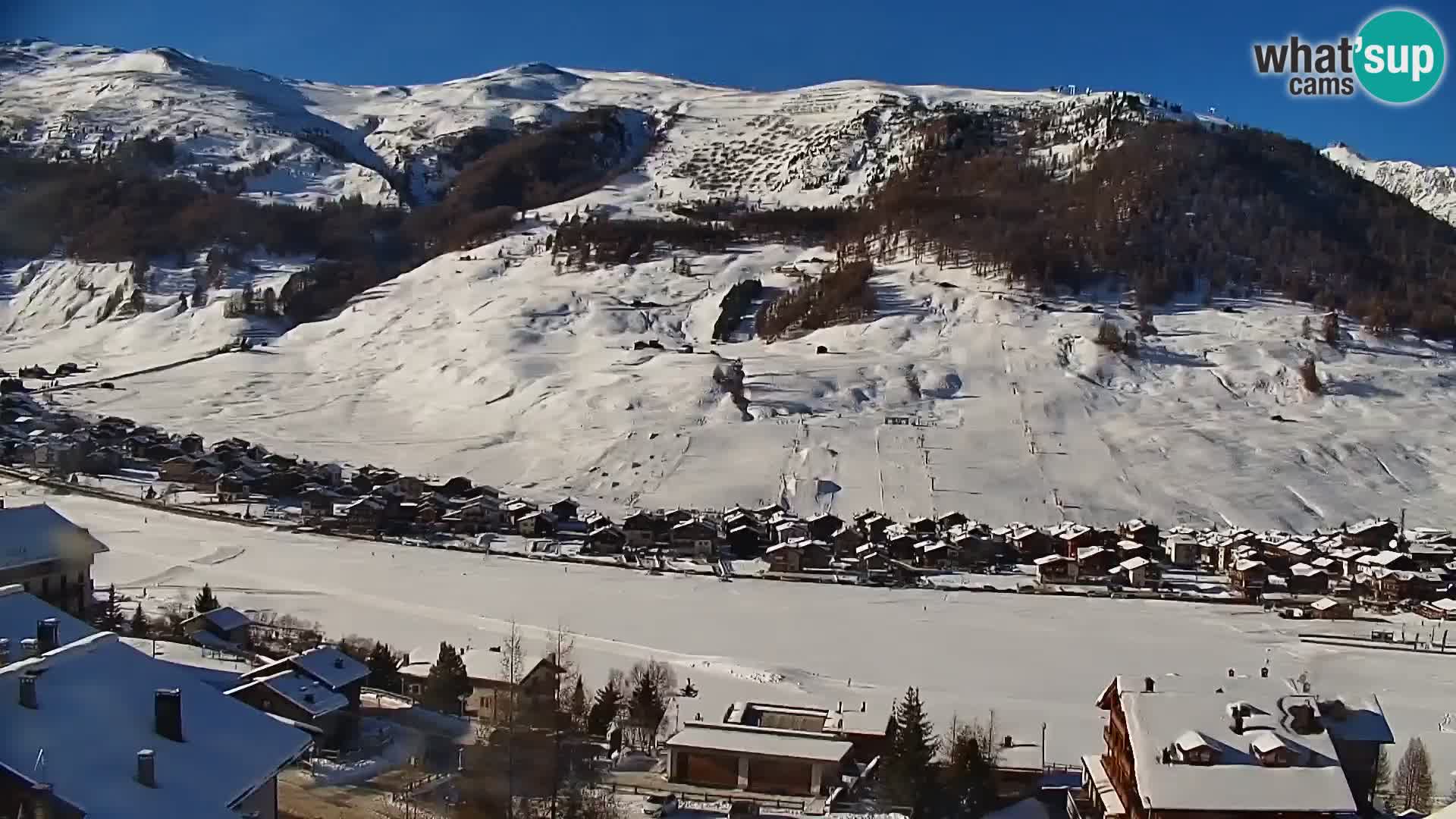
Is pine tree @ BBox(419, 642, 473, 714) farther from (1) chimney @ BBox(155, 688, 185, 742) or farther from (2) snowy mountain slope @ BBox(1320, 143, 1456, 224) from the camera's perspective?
(2) snowy mountain slope @ BBox(1320, 143, 1456, 224)

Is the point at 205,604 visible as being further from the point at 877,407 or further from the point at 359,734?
the point at 877,407

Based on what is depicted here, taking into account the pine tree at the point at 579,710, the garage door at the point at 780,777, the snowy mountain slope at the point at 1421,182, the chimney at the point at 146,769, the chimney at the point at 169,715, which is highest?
the snowy mountain slope at the point at 1421,182

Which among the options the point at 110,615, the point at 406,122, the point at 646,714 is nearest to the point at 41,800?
the point at 646,714

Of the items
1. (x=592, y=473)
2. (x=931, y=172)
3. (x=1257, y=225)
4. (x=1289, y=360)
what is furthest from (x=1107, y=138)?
(x=592, y=473)

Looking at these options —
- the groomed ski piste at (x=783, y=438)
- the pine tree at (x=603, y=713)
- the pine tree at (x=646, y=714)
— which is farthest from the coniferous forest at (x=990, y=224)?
the pine tree at (x=646, y=714)

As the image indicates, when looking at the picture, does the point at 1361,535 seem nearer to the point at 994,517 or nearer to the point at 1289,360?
the point at 994,517

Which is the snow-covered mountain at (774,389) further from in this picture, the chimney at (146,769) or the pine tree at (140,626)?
the chimney at (146,769)
